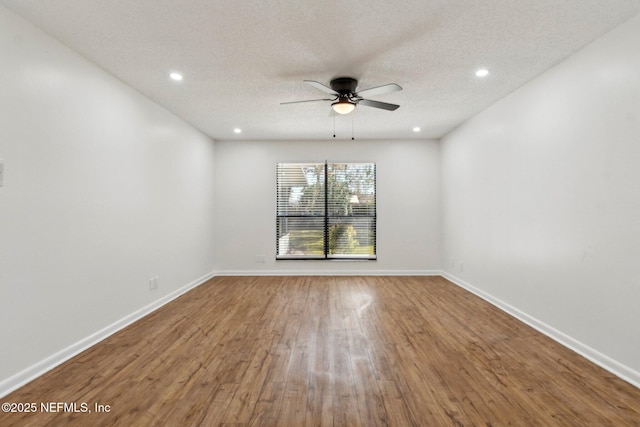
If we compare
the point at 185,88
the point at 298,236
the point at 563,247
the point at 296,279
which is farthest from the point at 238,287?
the point at 563,247

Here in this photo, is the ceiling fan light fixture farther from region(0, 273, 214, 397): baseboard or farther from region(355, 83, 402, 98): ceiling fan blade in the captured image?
region(0, 273, 214, 397): baseboard

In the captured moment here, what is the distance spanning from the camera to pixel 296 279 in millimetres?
5371

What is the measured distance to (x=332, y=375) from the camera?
85.8 inches

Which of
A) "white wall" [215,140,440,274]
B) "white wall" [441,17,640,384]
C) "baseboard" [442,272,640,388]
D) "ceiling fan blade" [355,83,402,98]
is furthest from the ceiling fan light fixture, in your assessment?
"baseboard" [442,272,640,388]

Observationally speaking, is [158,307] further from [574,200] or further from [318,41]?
[574,200]

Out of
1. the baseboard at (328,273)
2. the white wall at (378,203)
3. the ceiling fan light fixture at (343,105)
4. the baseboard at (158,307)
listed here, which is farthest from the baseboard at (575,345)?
the ceiling fan light fixture at (343,105)

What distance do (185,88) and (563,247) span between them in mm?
4182

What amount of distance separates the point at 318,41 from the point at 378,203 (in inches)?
146

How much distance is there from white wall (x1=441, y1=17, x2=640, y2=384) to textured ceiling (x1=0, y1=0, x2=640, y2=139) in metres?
0.25

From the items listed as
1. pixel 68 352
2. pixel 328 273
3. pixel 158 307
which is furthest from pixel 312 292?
pixel 68 352

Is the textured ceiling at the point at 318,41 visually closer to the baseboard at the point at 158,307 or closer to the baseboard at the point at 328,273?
the baseboard at the point at 158,307

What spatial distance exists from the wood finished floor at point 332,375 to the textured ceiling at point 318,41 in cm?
259

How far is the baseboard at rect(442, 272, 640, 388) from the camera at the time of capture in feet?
6.95

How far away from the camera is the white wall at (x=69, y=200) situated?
2059mm
